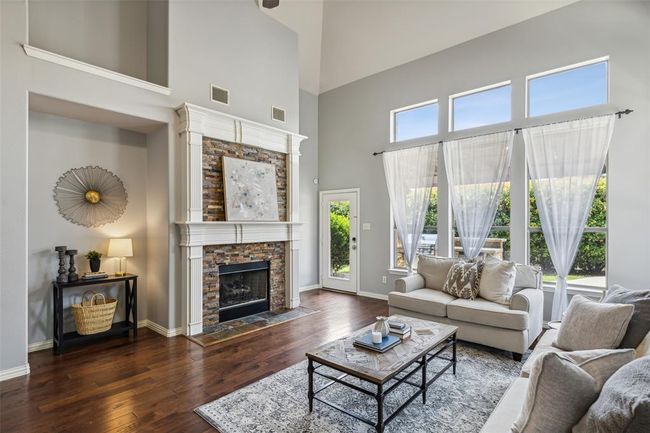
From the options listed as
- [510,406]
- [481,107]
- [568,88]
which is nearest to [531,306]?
[510,406]

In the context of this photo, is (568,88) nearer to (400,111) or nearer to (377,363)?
(400,111)

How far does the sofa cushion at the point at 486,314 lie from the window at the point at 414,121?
2.93 metres

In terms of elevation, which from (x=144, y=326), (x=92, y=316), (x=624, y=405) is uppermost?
(x=624, y=405)

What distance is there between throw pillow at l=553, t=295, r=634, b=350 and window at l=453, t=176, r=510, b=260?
2.41 metres

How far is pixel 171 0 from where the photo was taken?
4.08 metres

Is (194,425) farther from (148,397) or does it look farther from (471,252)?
(471,252)

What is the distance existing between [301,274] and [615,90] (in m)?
5.45

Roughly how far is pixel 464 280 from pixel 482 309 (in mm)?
527

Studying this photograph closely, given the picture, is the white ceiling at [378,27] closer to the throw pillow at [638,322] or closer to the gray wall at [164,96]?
the gray wall at [164,96]

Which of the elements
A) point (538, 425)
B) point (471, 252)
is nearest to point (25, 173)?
point (538, 425)

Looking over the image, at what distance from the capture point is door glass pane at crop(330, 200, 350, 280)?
6.60m

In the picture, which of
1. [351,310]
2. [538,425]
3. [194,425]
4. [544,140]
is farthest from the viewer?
[351,310]

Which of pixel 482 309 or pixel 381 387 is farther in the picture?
pixel 482 309

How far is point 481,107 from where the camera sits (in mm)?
5039
